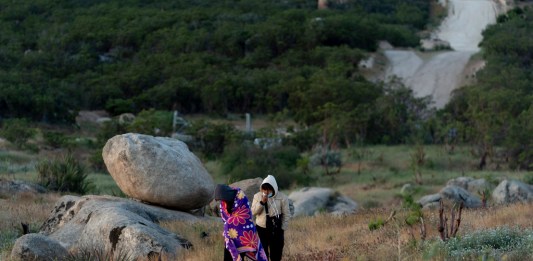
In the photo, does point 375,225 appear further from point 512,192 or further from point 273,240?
point 512,192

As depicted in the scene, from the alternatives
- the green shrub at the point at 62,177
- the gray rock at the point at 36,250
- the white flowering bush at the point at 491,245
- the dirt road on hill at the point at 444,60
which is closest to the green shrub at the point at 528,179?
the green shrub at the point at 62,177

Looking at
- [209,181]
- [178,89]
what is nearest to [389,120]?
[178,89]

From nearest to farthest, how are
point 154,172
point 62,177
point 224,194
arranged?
point 224,194 < point 154,172 < point 62,177

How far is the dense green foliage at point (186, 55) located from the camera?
47.1 meters

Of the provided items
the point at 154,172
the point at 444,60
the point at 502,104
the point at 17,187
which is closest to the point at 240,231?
the point at 154,172

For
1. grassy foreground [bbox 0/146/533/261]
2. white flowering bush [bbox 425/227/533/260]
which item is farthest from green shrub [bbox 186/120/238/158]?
white flowering bush [bbox 425/227/533/260]

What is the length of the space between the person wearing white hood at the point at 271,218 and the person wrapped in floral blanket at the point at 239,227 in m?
0.51

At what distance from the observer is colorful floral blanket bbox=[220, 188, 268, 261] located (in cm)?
905

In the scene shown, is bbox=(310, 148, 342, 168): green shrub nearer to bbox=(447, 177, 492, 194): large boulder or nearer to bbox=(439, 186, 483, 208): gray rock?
bbox=(447, 177, 492, 194): large boulder

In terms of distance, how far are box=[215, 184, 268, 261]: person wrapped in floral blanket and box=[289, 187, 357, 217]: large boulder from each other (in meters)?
12.0

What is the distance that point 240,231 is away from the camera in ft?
29.8

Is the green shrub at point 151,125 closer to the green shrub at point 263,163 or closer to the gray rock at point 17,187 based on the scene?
the green shrub at point 263,163

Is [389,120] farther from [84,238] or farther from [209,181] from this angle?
[84,238]

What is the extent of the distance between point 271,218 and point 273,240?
0.25 m
